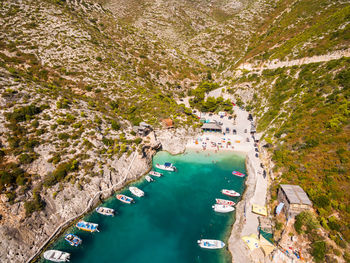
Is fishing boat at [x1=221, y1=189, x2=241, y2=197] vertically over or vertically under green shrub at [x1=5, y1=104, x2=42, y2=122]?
under

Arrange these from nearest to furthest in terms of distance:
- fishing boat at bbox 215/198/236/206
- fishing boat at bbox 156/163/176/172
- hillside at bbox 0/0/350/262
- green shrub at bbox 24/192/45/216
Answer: green shrub at bbox 24/192/45/216
hillside at bbox 0/0/350/262
fishing boat at bbox 215/198/236/206
fishing boat at bbox 156/163/176/172

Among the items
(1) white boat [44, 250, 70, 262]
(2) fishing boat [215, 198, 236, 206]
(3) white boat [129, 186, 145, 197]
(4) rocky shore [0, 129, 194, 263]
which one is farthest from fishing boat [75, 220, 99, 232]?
(2) fishing boat [215, 198, 236, 206]

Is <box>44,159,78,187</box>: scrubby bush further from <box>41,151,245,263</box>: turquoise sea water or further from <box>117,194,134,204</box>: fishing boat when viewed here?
<box>117,194,134,204</box>: fishing boat

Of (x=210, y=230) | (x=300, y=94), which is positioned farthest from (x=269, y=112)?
(x=210, y=230)

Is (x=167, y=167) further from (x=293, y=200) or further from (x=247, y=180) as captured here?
(x=293, y=200)

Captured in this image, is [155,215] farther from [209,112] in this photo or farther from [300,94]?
[300,94]
